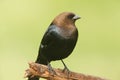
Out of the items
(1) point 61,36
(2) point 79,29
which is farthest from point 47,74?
(2) point 79,29

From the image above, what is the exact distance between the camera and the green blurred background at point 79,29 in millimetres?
3111

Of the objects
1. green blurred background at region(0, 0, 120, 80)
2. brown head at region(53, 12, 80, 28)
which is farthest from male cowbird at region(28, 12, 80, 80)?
green blurred background at region(0, 0, 120, 80)

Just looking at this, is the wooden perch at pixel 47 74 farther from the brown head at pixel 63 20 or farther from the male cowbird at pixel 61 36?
the brown head at pixel 63 20

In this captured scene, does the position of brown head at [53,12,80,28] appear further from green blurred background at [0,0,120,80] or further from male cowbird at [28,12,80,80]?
green blurred background at [0,0,120,80]

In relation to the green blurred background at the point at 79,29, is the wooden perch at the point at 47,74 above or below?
below

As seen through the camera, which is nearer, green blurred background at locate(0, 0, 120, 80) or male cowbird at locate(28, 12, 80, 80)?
male cowbird at locate(28, 12, 80, 80)

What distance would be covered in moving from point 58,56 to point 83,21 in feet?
3.22

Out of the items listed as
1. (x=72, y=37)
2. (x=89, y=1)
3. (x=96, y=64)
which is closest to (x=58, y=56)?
(x=72, y=37)

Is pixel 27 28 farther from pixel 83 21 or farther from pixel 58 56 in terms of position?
pixel 58 56

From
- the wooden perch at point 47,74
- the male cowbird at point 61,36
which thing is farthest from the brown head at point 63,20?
the wooden perch at point 47,74

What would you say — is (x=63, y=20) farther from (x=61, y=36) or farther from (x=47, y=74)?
(x=47, y=74)

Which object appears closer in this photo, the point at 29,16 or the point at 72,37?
the point at 72,37

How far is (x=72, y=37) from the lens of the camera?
2.23m

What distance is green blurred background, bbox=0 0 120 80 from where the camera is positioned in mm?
3111
